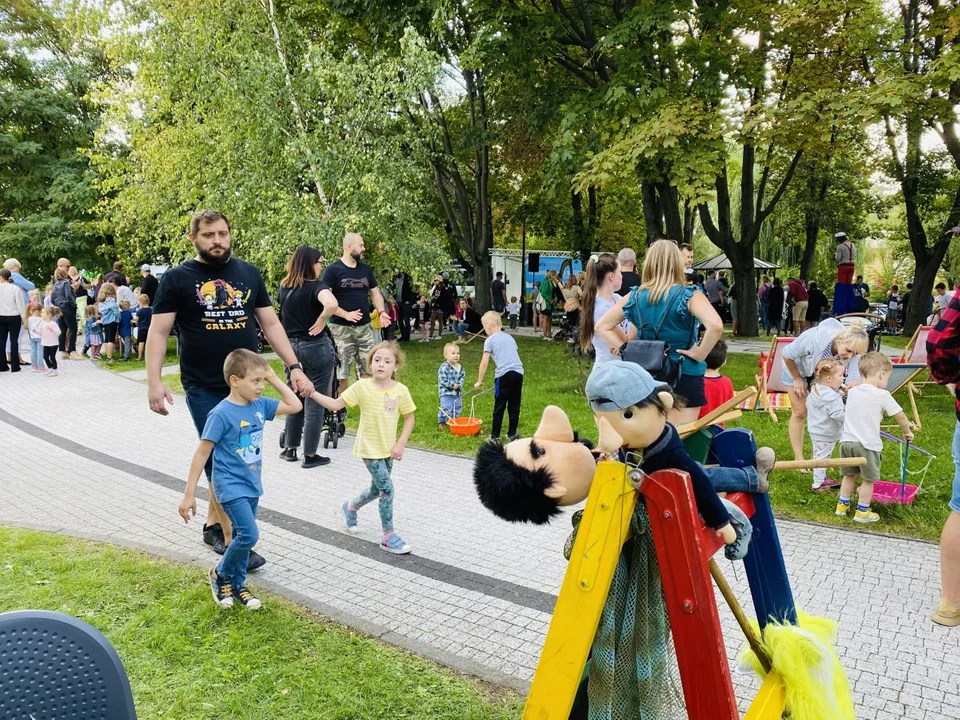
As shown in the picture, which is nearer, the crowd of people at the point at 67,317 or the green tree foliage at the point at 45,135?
the crowd of people at the point at 67,317

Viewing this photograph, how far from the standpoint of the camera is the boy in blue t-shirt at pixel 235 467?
3990mm

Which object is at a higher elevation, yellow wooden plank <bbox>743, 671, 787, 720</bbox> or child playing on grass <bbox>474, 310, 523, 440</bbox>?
child playing on grass <bbox>474, 310, 523, 440</bbox>

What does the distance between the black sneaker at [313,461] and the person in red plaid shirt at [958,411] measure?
5.49 meters

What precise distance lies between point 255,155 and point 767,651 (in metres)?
13.9

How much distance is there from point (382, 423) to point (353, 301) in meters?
3.24

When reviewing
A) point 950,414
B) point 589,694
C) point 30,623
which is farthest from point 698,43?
point 30,623

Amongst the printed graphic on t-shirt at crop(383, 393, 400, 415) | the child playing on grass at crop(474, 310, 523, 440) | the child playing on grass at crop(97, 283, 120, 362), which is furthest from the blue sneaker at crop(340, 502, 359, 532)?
the child playing on grass at crop(97, 283, 120, 362)

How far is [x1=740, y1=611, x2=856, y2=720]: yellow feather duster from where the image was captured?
248cm

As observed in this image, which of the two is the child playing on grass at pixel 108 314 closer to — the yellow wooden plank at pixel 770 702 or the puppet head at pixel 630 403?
the puppet head at pixel 630 403

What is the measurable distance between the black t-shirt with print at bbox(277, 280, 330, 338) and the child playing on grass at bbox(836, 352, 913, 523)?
494 centimetres

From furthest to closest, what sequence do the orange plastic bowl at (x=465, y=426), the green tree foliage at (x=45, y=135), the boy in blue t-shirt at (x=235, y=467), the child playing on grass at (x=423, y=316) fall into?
the green tree foliage at (x=45, y=135) → the child playing on grass at (x=423, y=316) → the orange plastic bowl at (x=465, y=426) → the boy in blue t-shirt at (x=235, y=467)

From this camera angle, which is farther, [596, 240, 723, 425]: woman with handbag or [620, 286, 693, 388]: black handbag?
[596, 240, 723, 425]: woman with handbag

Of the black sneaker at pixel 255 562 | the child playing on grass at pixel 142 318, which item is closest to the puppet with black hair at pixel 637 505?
the black sneaker at pixel 255 562

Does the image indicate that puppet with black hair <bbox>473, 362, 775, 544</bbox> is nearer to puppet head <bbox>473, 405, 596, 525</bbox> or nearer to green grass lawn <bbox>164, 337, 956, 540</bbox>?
puppet head <bbox>473, 405, 596, 525</bbox>
